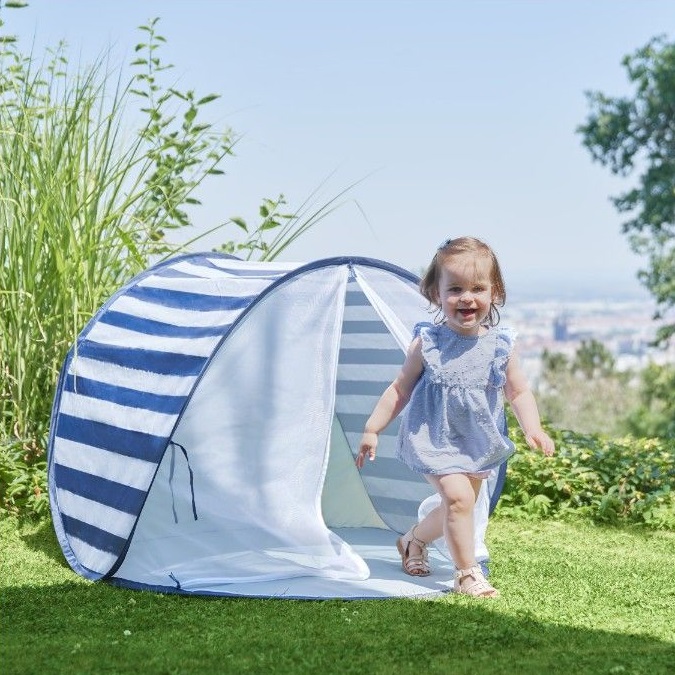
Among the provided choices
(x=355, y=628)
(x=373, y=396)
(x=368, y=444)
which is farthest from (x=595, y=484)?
(x=355, y=628)

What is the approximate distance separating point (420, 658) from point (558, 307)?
20500mm

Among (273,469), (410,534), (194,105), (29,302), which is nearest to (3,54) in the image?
(194,105)

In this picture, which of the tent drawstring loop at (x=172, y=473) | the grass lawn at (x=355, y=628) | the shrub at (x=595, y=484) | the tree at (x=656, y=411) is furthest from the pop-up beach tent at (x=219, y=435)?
the tree at (x=656, y=411)

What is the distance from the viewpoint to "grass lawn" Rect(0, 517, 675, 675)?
3000 millimetres

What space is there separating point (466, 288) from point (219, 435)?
1.03 meters

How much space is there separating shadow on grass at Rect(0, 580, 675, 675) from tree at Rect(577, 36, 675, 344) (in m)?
12.8

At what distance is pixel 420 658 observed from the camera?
9.99 ft

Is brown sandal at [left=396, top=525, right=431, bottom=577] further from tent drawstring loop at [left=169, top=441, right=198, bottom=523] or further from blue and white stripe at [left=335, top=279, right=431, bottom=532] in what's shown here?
tent drawstring loop at [left=169, top=441, right=198, bottom=523]

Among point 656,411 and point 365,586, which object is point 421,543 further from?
point 656,411

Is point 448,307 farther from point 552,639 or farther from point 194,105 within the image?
point 194,105

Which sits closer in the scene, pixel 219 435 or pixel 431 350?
pixel 431 350

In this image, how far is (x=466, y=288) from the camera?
371 cm

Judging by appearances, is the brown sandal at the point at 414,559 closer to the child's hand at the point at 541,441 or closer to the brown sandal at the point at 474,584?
the brown sandal at the point at 474,584

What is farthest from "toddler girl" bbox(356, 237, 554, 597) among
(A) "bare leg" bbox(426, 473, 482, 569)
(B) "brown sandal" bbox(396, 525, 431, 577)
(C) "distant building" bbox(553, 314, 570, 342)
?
(C) "distant building" bbox(553, 314, 570, 342)
